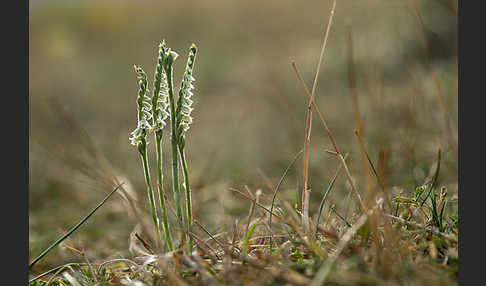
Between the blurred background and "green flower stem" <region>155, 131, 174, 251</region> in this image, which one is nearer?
"green flower stem" <region>155, 131, 174, 251</region>

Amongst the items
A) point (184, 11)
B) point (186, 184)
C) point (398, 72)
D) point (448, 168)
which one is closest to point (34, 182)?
point (186, 184)

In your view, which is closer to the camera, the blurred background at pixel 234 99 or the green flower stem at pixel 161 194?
the green flower stem at pixel 161 194

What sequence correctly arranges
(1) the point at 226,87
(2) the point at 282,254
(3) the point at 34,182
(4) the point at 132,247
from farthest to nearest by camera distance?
1. (1) the point at 226,87
2. (3) the point at 34,182
3. (4) the point at 132,247
4. (2) the point at 282,254

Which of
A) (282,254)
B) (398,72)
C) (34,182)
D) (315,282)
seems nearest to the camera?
(315,282)

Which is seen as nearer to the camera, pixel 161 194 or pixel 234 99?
pixel 161 194

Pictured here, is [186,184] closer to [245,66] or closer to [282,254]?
[282,254]

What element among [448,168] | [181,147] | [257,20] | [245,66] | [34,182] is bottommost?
[34,182]

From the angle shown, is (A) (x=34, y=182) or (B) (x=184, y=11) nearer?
(A) (x=34, y=182)

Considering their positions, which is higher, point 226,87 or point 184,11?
point 184,11
